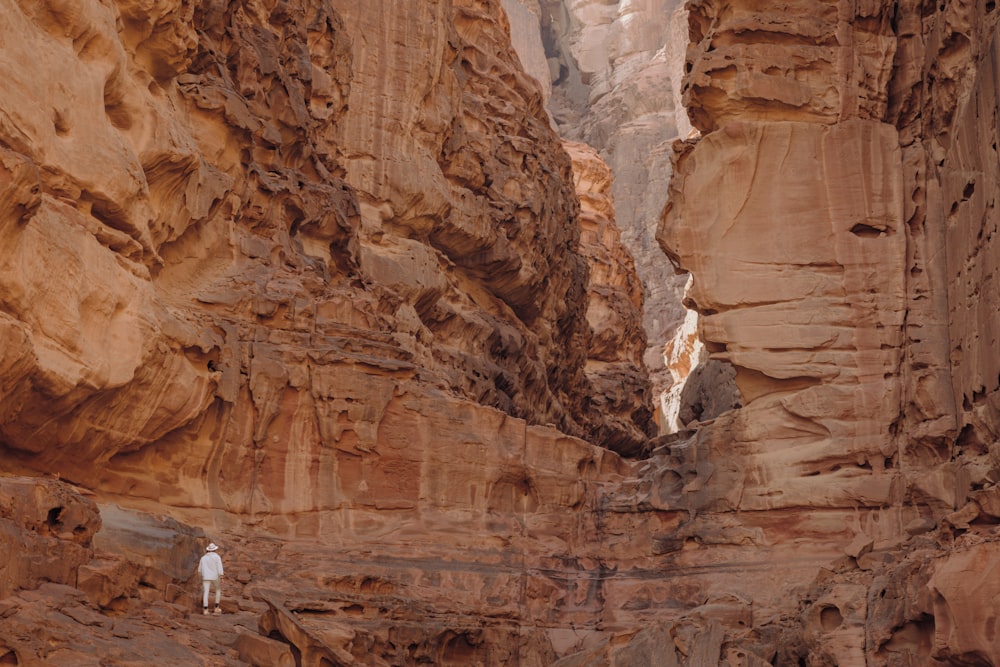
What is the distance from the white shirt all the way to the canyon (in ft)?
1.42

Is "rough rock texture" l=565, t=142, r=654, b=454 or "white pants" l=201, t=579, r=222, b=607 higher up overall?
"rough rock texture" l=565, t=142, r=654, b=454

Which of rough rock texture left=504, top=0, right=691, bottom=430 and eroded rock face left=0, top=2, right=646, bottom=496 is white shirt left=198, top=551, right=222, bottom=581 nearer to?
eroded rock face left=0, top=2, right=646, bottom=496

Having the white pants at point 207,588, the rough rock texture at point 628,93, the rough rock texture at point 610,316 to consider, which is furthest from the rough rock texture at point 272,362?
the rough rock texture at point 628,93

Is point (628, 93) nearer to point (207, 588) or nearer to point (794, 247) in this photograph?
point (794, 247)

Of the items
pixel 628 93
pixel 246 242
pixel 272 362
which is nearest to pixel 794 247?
pixel 272 362

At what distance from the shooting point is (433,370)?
37406mm

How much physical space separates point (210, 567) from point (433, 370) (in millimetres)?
15350

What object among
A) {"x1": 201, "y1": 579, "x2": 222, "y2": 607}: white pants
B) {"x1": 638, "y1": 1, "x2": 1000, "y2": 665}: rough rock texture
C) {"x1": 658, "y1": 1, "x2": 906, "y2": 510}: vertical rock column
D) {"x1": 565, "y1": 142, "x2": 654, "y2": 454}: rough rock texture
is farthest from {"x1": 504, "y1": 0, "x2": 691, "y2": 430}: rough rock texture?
{"x1": 201, "y1": 579, "x2": 222, "y2": 607}: white pants

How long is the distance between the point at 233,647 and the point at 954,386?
1687cm

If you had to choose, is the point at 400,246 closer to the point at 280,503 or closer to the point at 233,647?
the point at 280,503

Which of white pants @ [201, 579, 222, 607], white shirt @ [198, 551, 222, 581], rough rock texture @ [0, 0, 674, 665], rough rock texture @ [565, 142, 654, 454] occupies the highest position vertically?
rough rock texture @ [565, 142, 654, 454]

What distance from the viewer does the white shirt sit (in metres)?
22.5

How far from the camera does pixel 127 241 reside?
24.8 meters

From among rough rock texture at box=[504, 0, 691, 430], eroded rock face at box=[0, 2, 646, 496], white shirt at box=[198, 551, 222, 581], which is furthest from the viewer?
rough rock texture at box=[504, 0, 691, 430]
